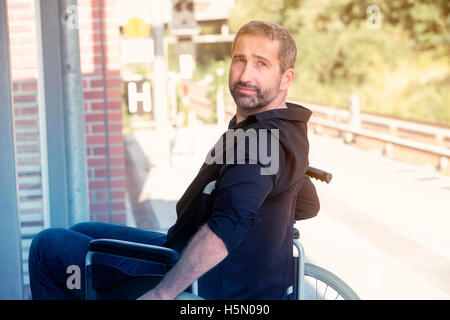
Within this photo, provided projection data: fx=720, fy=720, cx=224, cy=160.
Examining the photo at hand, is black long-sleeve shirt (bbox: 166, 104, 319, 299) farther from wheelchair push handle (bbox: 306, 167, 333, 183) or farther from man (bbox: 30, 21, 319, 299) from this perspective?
wheelchair push handle (bbox: 306, 167, 333, 183)

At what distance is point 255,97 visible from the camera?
2.51 metres

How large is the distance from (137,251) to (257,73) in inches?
29.1

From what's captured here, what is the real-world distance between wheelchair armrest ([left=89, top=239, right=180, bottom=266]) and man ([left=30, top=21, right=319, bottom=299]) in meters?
0.08

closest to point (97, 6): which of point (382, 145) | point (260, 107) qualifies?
point (260, 107)

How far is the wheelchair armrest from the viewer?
7.45 ft

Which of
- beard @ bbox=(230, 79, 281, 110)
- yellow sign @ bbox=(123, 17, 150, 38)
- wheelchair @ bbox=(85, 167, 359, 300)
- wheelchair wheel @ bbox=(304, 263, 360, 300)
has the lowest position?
wheelchair wheel @ bbox=(304, 263, 360, 300)

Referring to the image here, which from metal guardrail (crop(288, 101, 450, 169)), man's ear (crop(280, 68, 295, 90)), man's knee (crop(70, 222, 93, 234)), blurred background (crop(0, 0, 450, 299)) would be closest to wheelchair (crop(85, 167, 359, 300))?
man's knee (crop(70, 222, 93, 234))

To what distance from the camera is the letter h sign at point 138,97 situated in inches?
212

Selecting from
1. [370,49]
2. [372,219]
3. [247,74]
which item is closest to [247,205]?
[247,74]

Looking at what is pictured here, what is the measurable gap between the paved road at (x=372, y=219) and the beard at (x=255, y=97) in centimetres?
249

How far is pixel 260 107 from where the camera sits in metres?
2.52

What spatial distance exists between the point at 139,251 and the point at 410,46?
112 ft
